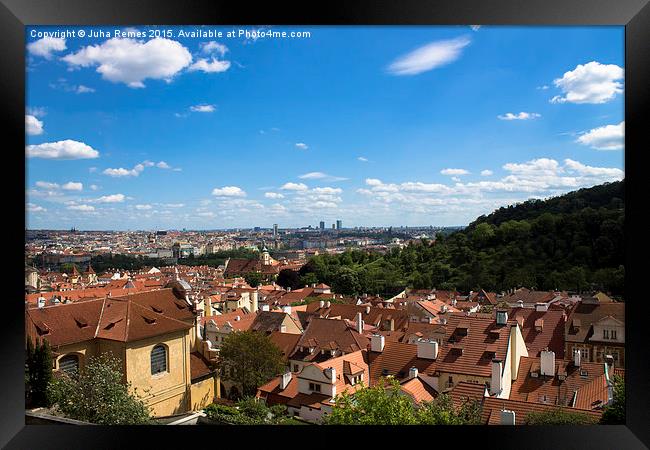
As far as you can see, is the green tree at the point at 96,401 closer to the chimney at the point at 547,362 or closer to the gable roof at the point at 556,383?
the gable roof at the point at 556,383

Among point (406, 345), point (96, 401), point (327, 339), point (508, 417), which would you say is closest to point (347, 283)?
point (327, 339)

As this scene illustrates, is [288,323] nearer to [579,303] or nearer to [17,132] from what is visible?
[579,303]

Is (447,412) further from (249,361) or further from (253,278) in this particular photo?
(253,278)

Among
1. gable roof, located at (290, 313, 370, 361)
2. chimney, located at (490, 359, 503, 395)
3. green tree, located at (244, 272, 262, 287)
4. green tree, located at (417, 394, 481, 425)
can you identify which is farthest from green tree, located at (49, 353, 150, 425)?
green tree, located at (244, 272, 262, 287)

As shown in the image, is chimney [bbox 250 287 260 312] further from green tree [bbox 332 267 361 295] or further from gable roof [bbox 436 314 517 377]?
gable roof [bbox 436 314 517 377]

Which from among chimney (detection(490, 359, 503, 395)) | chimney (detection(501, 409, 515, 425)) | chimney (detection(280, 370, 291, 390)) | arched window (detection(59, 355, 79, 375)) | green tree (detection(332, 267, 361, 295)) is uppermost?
green tree (detection(332, 267, 361, 295))

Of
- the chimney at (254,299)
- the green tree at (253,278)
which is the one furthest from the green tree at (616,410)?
the green tree at (253,278)
